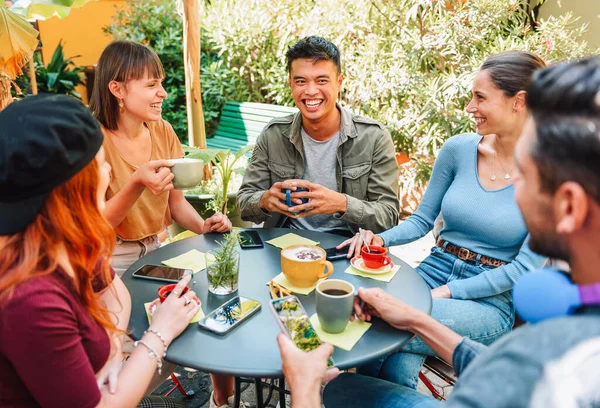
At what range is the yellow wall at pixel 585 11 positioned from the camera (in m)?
4.68

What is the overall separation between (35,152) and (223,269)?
78 centimetres

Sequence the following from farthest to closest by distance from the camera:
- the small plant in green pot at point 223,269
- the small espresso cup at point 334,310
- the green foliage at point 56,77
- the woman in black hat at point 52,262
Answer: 1. the green foliage at point 56,77
2. the small plant in green pot at point 223,269
3. the small espresso cup at point 334,310
4. the woman in black hat at point 52,262

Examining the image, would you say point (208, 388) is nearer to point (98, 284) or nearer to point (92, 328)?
point (98, 284)

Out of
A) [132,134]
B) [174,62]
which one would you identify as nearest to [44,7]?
[132,134]

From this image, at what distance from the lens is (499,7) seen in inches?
175

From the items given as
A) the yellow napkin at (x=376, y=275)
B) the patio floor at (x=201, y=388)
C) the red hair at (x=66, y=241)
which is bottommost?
the patio floor at (x=201, y=388)

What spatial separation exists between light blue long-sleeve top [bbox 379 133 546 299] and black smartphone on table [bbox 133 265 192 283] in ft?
3.46

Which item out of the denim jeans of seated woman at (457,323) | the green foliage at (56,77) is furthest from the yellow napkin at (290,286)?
the green foliage at (56,77)

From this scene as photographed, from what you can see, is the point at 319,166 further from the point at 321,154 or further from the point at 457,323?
the point at 457,323

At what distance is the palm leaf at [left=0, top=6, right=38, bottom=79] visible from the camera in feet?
9.76

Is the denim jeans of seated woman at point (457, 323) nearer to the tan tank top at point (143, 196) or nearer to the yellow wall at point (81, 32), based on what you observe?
the tan tank top at point (143, 196)

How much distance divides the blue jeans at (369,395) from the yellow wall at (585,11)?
4.40 m

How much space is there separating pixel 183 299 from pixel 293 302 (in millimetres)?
361

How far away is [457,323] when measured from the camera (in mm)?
2004
